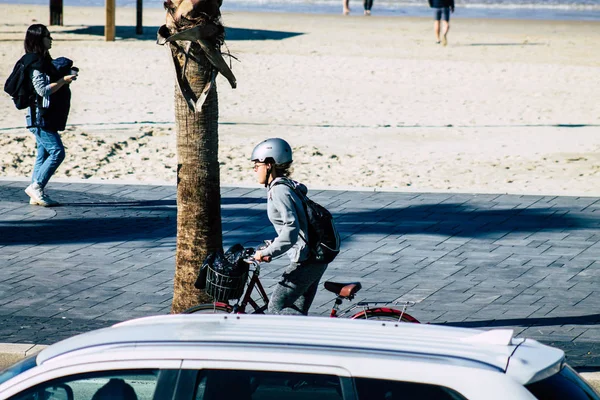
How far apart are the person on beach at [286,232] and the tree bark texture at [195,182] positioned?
767 mm

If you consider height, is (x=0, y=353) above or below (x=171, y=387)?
below

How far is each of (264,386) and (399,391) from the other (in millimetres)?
499

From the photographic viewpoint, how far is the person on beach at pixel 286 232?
6.35 meters


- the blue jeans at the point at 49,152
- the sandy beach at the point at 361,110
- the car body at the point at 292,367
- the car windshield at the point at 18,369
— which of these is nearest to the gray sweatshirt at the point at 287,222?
the sandy beach at the point at 361,110

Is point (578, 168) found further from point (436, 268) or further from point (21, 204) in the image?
point (21, 204)

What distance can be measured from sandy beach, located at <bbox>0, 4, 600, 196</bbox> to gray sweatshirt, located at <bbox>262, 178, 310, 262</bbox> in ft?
4.63

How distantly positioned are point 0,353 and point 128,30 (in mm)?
26608

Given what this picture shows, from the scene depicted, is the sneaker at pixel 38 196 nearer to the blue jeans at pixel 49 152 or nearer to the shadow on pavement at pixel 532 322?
the blue jeans at pixel 49 152

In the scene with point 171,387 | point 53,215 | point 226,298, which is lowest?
point 53,215

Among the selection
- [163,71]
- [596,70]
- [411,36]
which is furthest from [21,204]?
[411,36]

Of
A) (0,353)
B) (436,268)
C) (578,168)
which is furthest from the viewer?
(578,168)

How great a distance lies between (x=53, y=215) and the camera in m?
11.5

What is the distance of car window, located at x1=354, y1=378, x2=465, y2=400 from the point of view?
11.4 feet

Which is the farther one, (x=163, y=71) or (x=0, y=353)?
(x=163, y=71)
